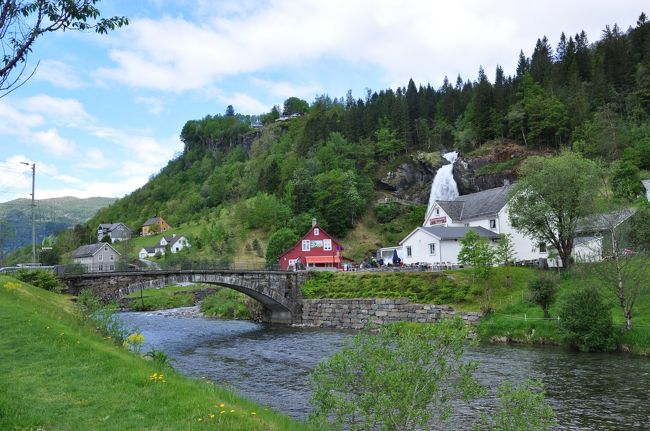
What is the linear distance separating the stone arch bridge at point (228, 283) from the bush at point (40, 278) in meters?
2.07

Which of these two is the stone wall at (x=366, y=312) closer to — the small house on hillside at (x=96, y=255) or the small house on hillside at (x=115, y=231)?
the small house on hillside at (x=96, y=255)

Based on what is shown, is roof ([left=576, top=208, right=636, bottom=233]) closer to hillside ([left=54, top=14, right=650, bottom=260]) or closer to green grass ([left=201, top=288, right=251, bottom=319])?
hillside ([left=54, top=14, right=650, bottom=260])

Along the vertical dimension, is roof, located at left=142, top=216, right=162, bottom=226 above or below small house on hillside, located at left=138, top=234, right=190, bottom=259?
above

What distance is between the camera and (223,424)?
950cm

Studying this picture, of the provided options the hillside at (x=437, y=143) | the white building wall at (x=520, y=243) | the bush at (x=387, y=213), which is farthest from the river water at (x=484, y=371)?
the bush at (x=387, y=213)

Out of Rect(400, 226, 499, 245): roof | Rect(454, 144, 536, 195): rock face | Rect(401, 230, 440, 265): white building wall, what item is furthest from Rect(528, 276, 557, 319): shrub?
Rect(454, 144, 536, 195): rock face

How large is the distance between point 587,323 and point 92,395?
1104 inches

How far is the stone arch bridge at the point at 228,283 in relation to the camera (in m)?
44.0

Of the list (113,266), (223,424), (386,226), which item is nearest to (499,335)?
(223,424)

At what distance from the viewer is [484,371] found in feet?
83.5

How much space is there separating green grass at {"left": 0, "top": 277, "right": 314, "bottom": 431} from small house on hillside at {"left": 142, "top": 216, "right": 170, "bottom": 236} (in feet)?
482

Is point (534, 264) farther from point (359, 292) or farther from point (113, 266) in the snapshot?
point (113, 266)

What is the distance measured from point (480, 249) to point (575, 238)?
537 inches

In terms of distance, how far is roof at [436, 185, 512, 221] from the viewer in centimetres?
6359
